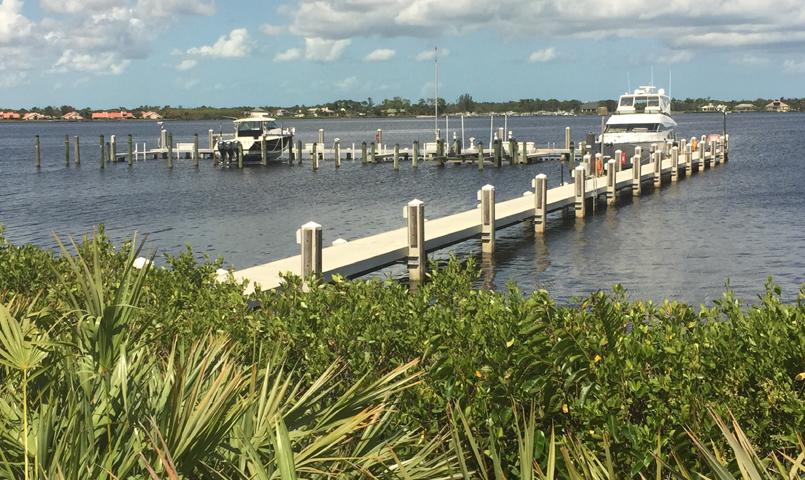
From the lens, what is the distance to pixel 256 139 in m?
64.2

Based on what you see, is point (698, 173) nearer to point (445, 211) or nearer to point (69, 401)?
point (445, 211)

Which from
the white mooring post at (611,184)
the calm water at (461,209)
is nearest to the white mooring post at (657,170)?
the calm water at (461,209)

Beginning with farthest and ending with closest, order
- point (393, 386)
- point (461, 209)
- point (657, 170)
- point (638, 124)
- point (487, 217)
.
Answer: point (638, 124), point (657, 170), point (461, 209), point (487, 217), point (393, 386)

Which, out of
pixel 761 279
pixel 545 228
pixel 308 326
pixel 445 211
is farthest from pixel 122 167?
pixel 308 326

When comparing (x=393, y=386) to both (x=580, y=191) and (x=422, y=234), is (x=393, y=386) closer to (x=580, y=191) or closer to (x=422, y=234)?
(x=422, y=234)

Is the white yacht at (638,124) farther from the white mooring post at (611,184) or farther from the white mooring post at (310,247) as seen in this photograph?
the white mooring post at (310,247)

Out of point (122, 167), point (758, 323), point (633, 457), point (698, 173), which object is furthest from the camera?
point (122, 167)

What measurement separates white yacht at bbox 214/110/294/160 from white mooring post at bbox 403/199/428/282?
4366cm

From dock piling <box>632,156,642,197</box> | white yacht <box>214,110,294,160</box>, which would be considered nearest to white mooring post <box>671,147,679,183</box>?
dock piling <box>632,156,642,197</box>

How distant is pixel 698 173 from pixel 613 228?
74.4 ft

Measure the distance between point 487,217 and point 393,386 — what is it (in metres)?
19.6

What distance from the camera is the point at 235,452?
475 centimetres

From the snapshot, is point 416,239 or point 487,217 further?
point 487,217

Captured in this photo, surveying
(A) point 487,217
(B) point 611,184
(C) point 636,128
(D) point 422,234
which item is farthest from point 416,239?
(C) point 636,128
